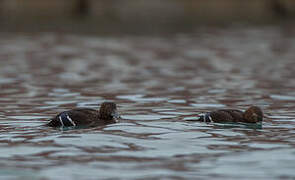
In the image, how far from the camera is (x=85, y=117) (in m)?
11.0

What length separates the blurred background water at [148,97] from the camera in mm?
8656

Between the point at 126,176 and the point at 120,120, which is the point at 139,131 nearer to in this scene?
the point at 120,120

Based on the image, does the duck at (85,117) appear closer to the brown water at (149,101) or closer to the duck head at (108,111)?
the duck head at (108,111)

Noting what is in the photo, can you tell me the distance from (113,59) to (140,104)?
854 cm

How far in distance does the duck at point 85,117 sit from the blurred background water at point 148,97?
26 centimetres

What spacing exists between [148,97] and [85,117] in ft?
12.8

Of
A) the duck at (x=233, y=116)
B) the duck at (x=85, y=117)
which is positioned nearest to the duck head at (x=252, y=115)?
the duck at (x=233, y=116)

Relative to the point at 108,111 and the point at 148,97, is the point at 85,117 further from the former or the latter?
the point at 148,97

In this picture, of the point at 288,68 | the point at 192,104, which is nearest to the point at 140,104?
the point at 192,104

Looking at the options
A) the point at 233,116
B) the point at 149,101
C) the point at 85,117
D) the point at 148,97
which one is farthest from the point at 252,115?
the point at 148,97

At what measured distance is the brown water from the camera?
8609 mm

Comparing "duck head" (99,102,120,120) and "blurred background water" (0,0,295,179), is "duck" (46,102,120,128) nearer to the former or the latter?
"duck head" (99,102,120,120)

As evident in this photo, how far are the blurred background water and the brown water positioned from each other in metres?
0.02

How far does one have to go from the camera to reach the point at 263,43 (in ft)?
86.1
